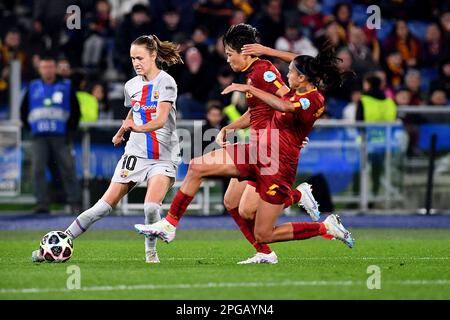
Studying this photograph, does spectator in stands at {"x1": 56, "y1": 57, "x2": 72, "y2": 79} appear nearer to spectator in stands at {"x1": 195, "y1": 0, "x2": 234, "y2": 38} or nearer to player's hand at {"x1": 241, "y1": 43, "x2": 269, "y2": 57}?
spectator in stands at {"x1": 195, "y1": 0, "x2": 234, "y2": 38}

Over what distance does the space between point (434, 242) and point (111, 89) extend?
9.17 metres

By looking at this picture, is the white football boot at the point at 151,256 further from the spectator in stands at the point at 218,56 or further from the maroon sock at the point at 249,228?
the spectator in stands at the point at 218,56

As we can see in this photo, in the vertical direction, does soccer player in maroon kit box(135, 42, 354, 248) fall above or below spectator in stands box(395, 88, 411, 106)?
below

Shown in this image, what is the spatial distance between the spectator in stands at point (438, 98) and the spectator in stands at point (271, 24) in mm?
3338

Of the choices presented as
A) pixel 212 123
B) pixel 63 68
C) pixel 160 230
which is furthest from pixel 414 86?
pixel 160 230

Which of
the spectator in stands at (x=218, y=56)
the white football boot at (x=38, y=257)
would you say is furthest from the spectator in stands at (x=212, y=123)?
the white football boot at (x=38, y=257)

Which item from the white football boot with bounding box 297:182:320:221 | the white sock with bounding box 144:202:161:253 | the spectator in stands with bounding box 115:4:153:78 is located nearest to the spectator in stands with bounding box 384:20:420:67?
the spectator in stands with bounding box 115:4:153:78

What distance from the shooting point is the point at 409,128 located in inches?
771

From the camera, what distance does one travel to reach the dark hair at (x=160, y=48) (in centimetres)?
1173

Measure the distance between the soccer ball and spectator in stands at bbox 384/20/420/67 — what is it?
12.9 m

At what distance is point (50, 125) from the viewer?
19031 millimetres

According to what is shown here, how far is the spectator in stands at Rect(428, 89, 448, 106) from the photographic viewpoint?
68.3 ft
